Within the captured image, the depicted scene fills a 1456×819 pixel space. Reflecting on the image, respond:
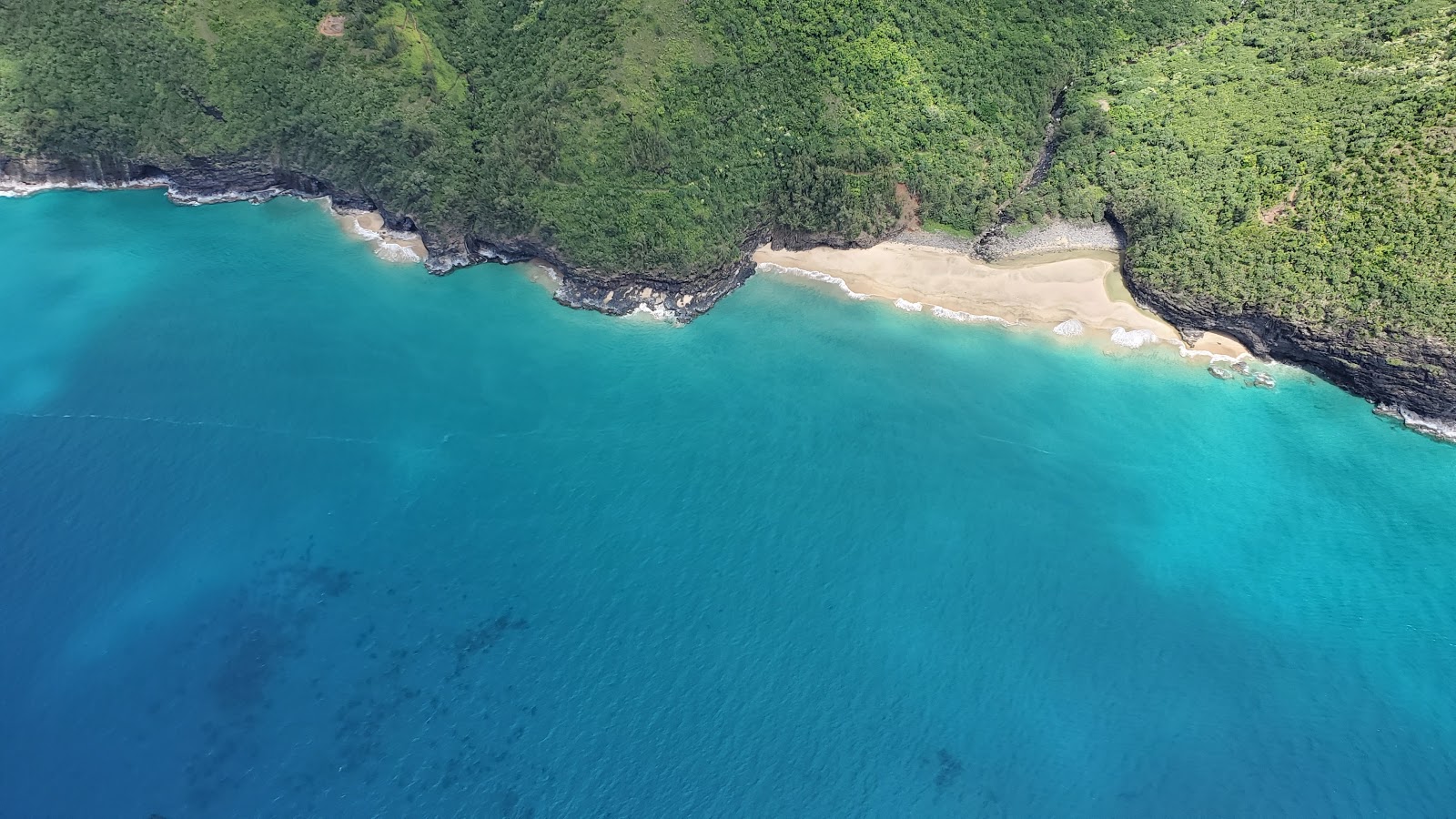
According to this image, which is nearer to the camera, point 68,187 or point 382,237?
point 382,237

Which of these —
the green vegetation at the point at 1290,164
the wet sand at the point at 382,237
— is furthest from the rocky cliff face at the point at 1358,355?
the wet sand at the point at 382,237

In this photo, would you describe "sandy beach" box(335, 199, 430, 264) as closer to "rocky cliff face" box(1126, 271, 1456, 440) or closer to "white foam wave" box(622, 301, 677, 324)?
"white foam wave" box(622, 301, 677, 324)

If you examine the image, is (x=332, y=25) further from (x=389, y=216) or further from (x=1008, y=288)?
(x=1008, y=288)

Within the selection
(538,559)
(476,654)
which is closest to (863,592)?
(538,559)

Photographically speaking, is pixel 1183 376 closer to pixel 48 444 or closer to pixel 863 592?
pixel 863 592

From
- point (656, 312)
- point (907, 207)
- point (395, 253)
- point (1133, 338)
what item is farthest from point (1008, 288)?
point (395, 253)

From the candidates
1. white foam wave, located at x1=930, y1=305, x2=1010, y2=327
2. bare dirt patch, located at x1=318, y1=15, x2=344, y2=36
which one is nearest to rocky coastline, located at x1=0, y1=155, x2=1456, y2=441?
white foam wave, located at x1=930, y1=305, x2=1010, y2=327
